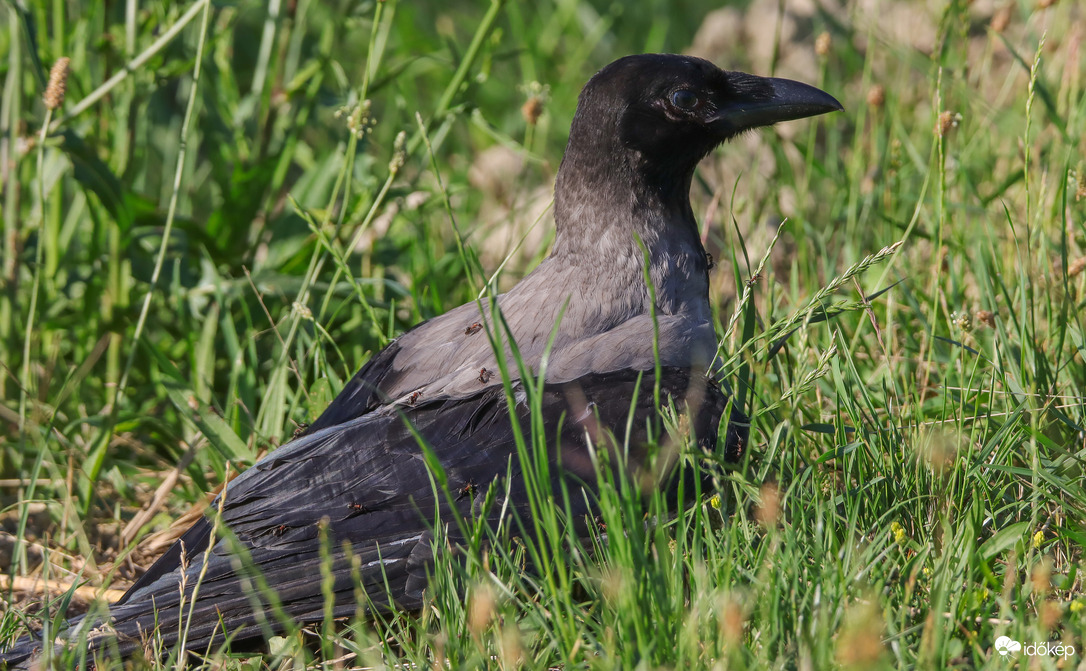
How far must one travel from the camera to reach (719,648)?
76.4 inches

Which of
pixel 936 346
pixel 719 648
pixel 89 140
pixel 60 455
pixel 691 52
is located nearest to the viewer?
pixel 719 648

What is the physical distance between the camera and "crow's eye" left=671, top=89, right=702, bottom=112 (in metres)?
3.07

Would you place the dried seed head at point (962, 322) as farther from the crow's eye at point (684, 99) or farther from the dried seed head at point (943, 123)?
the crow's eye at point (684, 99)

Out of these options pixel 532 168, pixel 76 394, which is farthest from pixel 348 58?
pixel 76 394

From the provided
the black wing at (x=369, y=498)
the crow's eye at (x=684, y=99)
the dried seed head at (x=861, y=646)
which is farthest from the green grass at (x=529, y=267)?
the crow's eye at (x=684, y=99)

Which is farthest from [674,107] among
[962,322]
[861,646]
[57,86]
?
[861,646]

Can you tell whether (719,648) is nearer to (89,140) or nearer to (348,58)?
(89,140)

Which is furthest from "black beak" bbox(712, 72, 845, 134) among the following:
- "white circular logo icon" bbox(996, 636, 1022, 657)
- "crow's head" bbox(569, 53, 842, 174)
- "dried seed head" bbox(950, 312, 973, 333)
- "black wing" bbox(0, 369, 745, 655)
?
"white circular logo icon" bbox(996, 636, 1022, 657)

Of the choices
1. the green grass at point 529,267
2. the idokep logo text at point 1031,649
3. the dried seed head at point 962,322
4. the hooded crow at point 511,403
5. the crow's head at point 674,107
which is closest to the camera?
the idokep logo text at point 1031,649

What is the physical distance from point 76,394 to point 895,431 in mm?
2680

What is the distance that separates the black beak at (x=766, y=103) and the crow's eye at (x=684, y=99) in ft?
0.28

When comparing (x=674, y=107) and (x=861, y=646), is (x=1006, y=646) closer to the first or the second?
(x=861, y=646)

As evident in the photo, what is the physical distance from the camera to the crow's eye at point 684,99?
3.07 meters

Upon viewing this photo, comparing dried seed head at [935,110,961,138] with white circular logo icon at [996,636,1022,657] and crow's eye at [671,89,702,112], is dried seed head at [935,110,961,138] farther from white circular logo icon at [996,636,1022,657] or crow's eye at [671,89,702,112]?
white circular logo icon at [996,636,1022,657]
